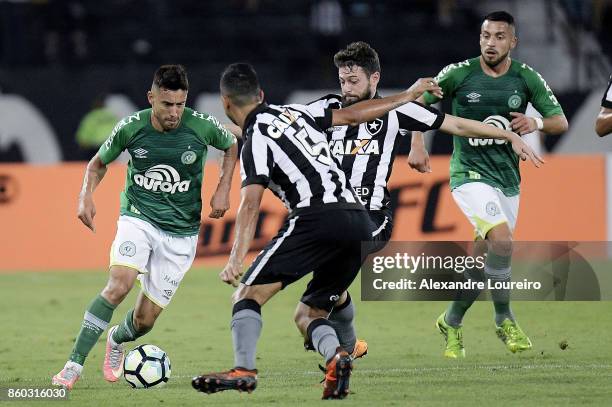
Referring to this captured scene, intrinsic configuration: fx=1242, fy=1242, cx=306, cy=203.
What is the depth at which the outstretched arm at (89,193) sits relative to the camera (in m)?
7.75

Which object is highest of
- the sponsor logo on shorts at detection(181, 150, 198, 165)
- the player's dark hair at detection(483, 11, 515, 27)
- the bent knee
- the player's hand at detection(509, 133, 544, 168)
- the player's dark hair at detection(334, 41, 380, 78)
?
the player's dark hair at detection(483, 11, 515, 27)

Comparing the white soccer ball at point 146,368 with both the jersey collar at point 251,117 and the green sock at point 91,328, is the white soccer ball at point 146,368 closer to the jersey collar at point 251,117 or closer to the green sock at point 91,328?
the green sock at point 91,328

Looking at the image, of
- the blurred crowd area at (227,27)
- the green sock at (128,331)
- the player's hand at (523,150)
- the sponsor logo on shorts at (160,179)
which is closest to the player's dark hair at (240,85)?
the sponsor logo on shorts at (160,179)

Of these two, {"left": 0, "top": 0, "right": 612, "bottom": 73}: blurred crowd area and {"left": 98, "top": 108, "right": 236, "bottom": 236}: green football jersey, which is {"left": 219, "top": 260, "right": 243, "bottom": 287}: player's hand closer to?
{"left": 98, "top": 108, "right": 236, "bottom": 236}: green football jersey

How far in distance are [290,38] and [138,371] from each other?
14.0 metres

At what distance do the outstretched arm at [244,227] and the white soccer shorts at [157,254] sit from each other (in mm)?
1628

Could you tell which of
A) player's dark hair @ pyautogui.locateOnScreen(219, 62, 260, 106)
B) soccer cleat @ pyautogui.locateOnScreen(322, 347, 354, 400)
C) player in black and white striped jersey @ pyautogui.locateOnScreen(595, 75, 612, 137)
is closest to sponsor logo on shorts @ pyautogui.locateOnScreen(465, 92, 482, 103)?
player in black and white striped jersey @ pyautogui.locateOnScreen(595, 75, 612, 137)

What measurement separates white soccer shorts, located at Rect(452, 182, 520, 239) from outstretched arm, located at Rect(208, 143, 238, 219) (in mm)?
2020

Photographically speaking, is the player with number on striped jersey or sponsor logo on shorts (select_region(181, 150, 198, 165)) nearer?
the player with number on striped jersey

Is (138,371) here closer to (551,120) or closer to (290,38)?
(551,120)

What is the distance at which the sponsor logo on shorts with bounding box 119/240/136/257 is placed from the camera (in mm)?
7996

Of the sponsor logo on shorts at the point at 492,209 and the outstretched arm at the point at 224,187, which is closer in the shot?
the outstretched arm at the point at 224,187

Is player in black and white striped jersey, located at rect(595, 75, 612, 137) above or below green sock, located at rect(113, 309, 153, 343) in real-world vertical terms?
above

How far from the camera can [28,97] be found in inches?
770
